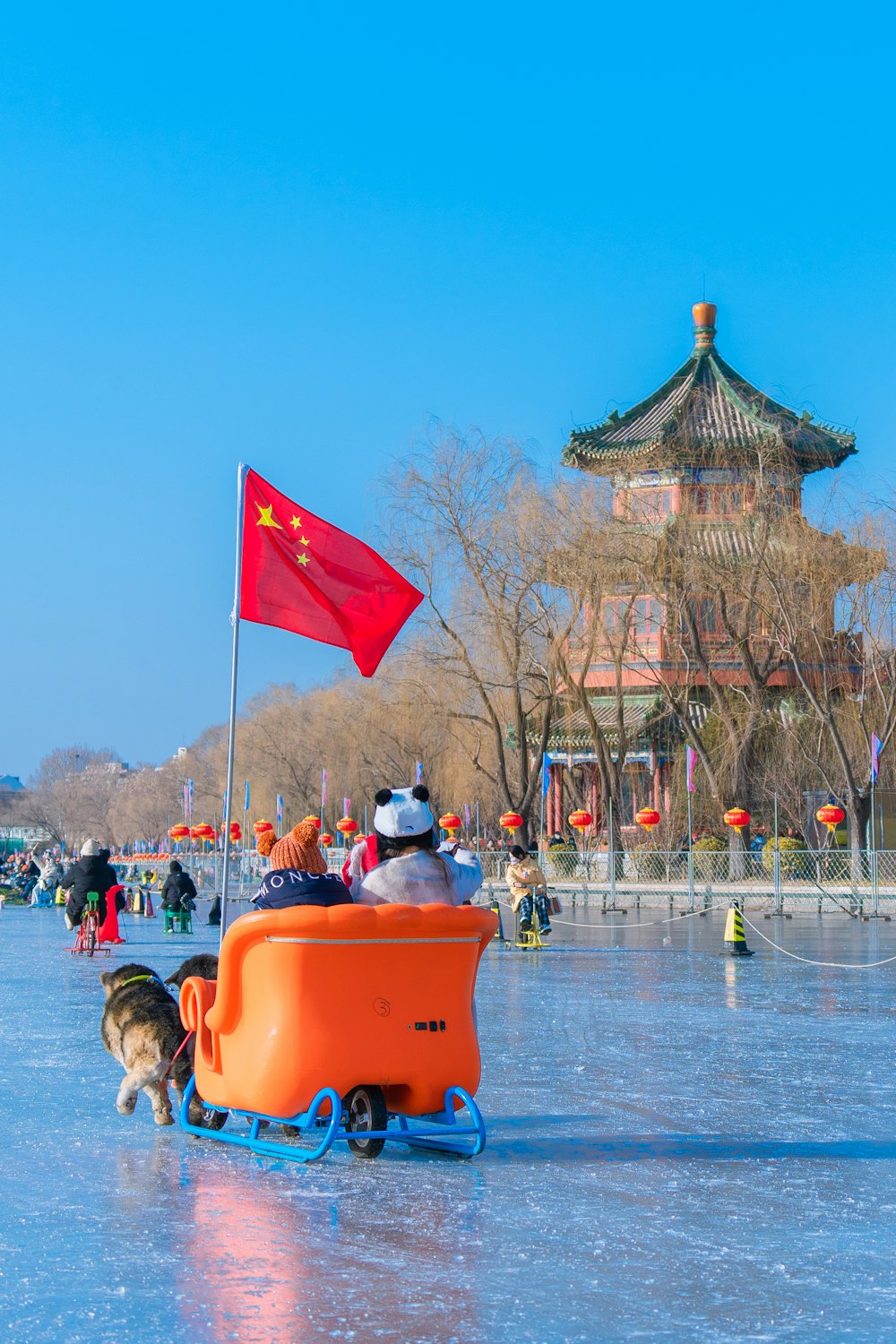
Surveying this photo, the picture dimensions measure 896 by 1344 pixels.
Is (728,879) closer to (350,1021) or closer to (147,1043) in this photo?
(147,1043)

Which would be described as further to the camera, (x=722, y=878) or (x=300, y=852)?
(x=722, y=878)

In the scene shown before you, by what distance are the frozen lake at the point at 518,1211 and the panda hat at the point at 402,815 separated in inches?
59.1

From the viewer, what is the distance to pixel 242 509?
1000 cm

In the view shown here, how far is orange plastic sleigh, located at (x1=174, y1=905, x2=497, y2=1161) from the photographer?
22.5 ft

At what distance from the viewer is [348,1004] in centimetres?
691

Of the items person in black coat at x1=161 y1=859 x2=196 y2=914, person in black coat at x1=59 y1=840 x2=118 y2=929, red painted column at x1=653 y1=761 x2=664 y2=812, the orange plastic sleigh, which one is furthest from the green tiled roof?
the orange plastic sleigh

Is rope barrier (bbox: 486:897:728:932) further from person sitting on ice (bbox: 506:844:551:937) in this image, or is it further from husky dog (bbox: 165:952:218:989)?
husky dog (bbox: 165:952:218:989)

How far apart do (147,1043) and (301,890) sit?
1492 mm

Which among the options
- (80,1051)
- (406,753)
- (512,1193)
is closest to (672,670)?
(406,753)

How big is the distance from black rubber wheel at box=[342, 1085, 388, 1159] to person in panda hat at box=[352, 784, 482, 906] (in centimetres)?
85

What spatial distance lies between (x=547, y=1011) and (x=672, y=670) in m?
31.2

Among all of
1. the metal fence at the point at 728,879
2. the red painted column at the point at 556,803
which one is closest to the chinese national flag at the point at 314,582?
the metal fence at the point at 728,879

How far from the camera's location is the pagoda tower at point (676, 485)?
41.5 metres

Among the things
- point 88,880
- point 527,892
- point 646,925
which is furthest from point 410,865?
point 646,925
